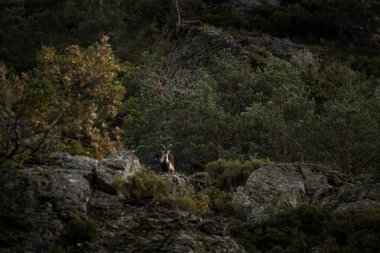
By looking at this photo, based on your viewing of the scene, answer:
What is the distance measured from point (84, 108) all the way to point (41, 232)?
182 inches

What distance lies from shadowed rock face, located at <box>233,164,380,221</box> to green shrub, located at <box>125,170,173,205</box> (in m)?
8.17

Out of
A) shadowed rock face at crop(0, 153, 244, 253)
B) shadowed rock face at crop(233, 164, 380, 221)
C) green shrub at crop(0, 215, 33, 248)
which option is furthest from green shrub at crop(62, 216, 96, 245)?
shadowed rock face at crop(233, 164, 380, 221)

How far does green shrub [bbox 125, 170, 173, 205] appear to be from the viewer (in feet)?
49.5

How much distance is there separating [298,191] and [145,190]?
11712 mm

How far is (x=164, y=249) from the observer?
42.9 ft

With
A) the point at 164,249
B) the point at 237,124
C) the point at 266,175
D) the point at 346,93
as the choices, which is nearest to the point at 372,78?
the point at 346,93

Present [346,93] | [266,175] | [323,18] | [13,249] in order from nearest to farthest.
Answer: [13,249] < [266,175] < [346,93] < [323,18]

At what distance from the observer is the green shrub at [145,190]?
49.5 feet

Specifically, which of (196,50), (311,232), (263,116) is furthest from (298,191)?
(196,50)

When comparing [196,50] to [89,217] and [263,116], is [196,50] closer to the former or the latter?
[263,116]

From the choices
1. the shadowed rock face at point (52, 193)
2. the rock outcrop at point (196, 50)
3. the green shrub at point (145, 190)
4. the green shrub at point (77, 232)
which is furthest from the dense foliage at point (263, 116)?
the green shrub at point (77, 232)

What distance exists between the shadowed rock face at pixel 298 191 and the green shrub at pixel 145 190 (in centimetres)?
817

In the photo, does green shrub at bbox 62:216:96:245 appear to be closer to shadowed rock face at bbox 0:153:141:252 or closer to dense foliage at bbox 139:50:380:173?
shadowed rock face at bbox 0:153:141:252

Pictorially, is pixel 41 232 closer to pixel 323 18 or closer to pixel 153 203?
pixel 153 203
